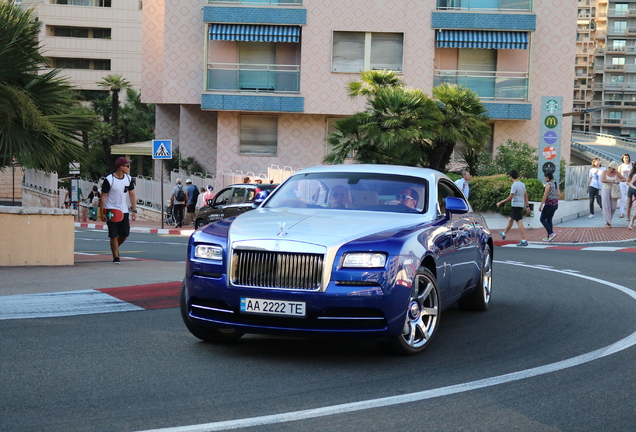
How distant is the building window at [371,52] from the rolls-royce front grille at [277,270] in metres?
29.1

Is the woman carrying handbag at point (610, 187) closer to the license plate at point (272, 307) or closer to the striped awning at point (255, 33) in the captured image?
the striped awning at point (255, 33)

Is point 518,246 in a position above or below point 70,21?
below

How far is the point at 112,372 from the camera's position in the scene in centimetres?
633

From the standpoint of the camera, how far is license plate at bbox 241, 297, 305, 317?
6570mm

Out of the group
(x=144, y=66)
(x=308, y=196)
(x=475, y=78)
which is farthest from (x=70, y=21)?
(x=308, y=196)

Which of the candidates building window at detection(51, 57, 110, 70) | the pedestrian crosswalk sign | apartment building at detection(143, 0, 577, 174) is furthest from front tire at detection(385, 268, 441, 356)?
building window at detection(51, 57, 110, 70)

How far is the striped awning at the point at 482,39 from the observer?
34.2m

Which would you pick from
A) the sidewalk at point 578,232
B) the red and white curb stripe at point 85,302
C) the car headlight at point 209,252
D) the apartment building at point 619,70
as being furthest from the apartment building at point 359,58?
the apartment building at point 619,70

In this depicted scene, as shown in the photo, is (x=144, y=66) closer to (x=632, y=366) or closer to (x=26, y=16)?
(x=26, y=16)

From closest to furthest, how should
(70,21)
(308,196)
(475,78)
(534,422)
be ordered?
(534,422) → (308,196) → (475,78) → (70,21)

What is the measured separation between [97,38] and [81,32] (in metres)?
1.59

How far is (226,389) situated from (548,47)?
31.9 m

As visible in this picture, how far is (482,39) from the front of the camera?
34406mm

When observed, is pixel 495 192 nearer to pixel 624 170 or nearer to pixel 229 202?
pixel 624 170
